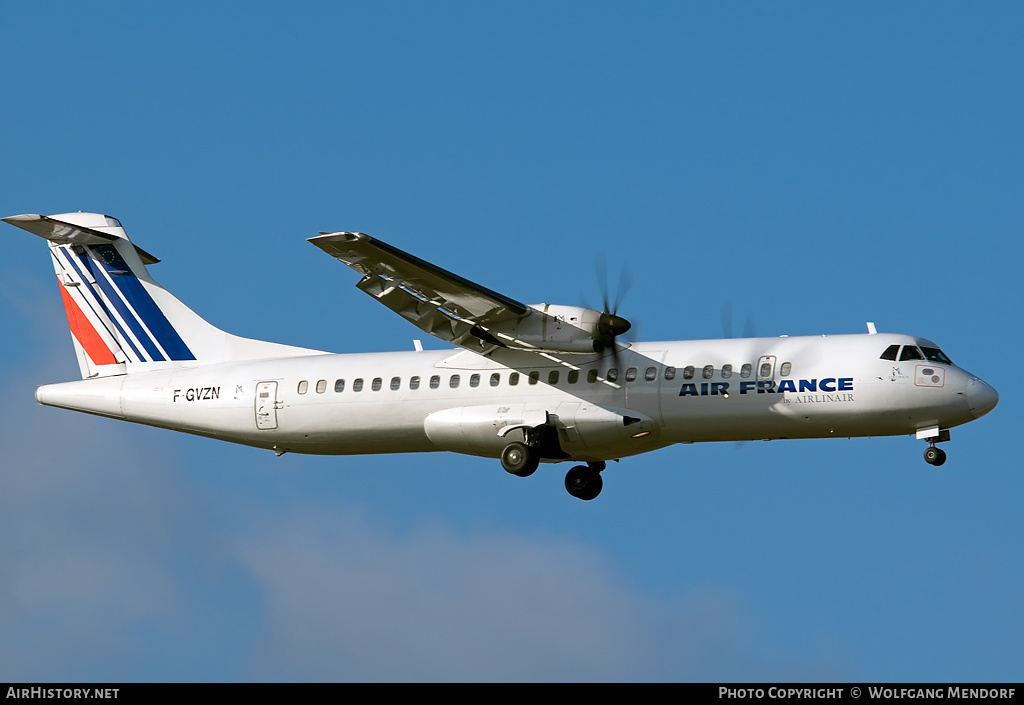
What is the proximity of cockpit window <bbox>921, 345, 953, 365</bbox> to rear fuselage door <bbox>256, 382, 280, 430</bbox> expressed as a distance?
11303 millimetres

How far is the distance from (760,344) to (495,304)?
4444mm

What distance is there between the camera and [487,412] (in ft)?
82.3

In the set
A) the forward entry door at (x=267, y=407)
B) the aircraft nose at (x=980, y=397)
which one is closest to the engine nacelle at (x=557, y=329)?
the forward entry door at (x=267, y=407)

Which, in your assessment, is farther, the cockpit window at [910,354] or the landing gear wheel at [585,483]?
the landing gear wheel at [585,483]

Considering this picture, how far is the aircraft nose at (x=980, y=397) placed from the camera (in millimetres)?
23203

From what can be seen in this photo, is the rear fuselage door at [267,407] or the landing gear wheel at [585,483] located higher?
the rear fuselage door at [267,407]

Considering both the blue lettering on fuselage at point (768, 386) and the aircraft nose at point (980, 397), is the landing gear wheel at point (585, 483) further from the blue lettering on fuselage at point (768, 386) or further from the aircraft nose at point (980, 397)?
the aircraft nose at point (980, 397)

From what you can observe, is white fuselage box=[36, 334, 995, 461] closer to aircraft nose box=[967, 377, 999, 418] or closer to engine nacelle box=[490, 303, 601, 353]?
aircraft nose box=[967, 377, 999, 418]

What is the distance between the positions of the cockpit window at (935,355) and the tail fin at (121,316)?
37.0 ft

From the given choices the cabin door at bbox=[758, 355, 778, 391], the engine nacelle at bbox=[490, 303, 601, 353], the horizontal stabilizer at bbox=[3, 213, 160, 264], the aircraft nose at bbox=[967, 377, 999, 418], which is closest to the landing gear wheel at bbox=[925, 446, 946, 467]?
the aircraft nose at bbox=[967, 377, 999, 418]

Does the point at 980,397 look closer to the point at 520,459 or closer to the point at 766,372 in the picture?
the point at 766,372

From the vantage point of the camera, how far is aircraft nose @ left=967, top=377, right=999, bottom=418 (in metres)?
23.2
